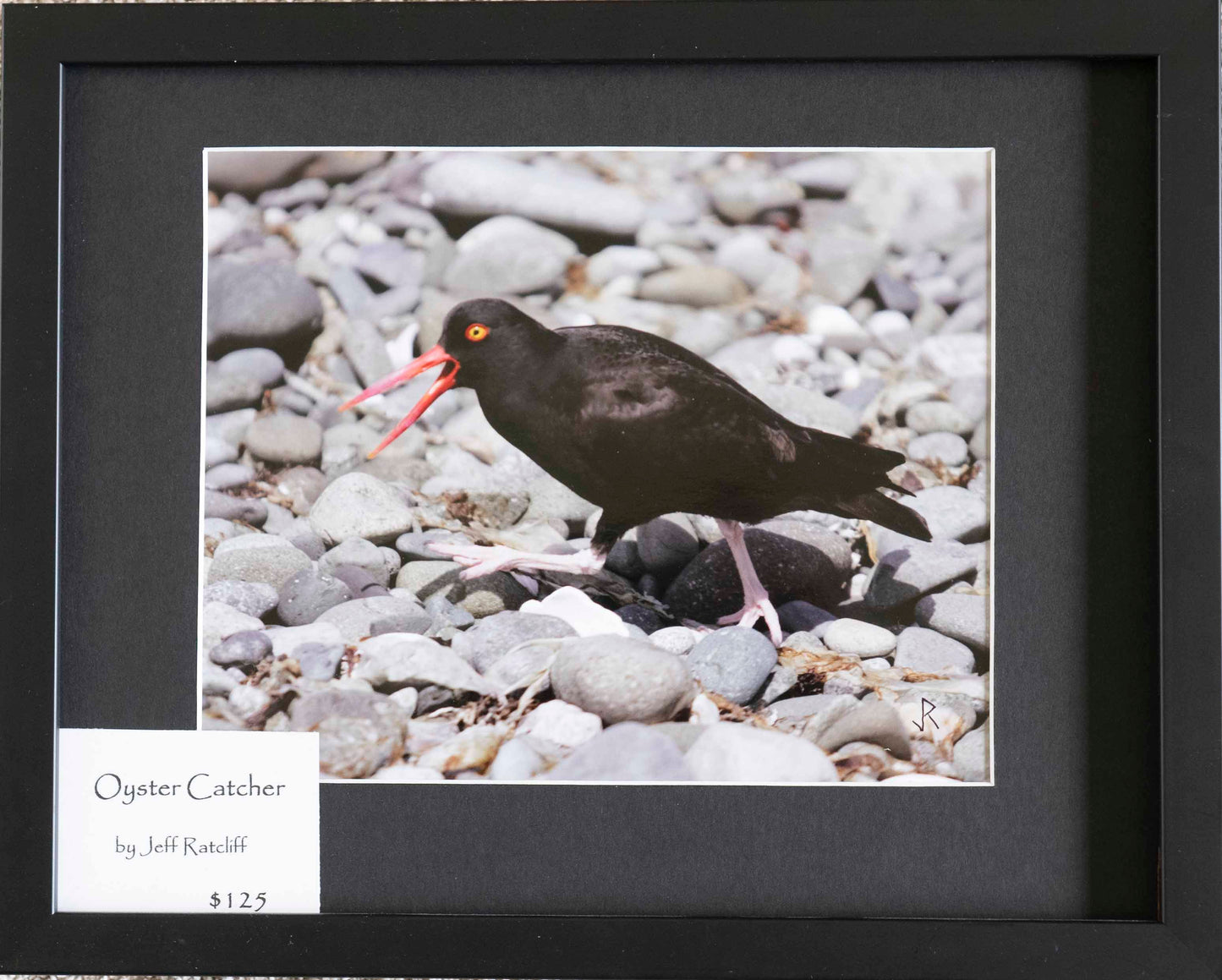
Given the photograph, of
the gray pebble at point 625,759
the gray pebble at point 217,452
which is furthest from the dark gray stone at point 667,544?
the gray pebble at point 217,452

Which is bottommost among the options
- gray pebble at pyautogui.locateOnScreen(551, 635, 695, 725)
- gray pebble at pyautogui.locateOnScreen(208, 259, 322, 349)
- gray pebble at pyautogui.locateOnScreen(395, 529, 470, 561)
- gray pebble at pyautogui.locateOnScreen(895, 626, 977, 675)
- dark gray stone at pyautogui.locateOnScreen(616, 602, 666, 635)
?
gray pebble at pyautogui.locateOnScreen(551, 635, 695, 725)

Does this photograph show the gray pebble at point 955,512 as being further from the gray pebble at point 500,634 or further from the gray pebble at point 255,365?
the gray pebble at point 255,365

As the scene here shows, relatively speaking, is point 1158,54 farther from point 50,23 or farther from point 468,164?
point 50,23

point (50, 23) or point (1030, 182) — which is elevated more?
point (50, 23)

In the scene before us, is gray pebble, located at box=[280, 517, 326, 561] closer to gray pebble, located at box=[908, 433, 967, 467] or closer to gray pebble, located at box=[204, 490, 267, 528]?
gray pebble, located at box=[204, 490, 267, 528]

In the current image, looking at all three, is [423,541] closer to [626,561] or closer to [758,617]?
[626,561]

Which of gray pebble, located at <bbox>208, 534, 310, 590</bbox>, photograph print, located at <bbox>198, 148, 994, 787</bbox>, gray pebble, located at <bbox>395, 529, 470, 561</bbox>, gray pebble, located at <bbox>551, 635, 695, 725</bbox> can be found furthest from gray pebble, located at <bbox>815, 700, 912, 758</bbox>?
gray pebble, located at <bbox>208, 534, 310, 590</bbox>

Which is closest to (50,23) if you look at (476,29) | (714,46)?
(476,29)
